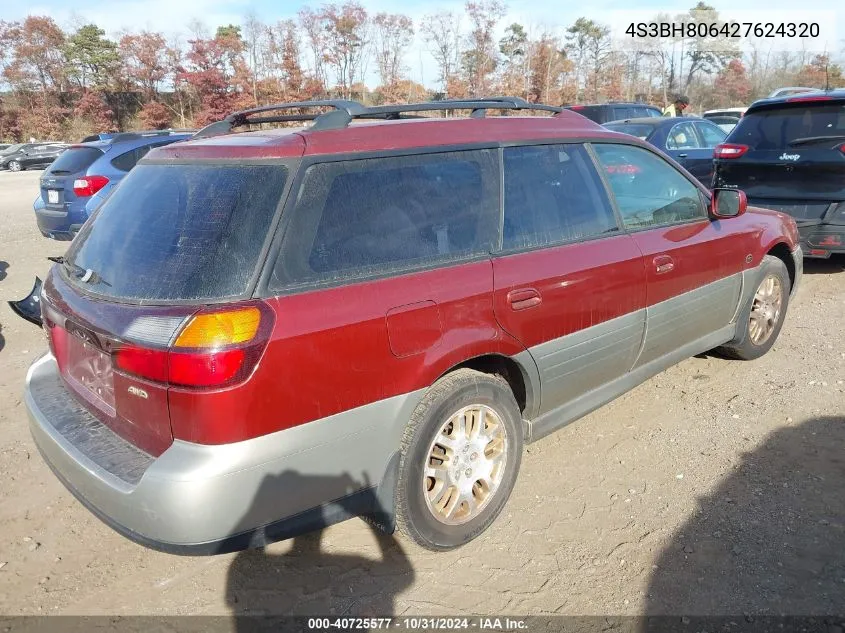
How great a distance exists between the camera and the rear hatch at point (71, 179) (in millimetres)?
8227

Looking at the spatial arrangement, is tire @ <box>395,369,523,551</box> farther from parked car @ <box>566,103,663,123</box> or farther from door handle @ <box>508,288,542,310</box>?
parked car @ <box>566,103,663,123</box>

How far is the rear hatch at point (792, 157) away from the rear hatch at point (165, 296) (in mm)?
5954

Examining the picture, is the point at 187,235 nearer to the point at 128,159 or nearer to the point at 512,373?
the point at 512,373

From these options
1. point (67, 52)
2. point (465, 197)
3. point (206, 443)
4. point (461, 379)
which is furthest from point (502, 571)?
point (67, 52)

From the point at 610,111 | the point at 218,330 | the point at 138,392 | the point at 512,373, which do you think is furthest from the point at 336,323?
the point at 610,111

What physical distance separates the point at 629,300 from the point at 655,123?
7.27 meters

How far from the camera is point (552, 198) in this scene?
10.6ft

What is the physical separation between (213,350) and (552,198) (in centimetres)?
187

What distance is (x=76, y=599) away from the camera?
8.65 ft

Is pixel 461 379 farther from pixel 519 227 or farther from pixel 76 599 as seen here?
pixel 76 599

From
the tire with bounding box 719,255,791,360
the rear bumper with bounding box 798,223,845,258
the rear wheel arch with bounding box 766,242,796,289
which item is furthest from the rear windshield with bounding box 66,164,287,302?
the rear bumper with bounding box 798,223,845,258

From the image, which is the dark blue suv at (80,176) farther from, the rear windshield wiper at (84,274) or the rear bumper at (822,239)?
the rear bumper at (822,239)

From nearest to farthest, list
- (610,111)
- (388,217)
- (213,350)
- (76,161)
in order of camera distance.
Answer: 1. (213,350)
2. (388,217)
3. (76,161)
4. (610,111)

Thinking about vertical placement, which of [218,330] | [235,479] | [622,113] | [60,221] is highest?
[622,113]
